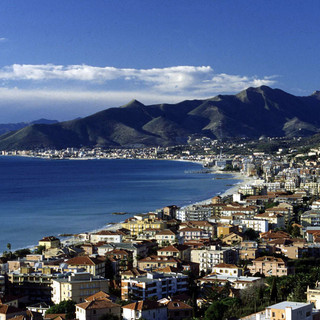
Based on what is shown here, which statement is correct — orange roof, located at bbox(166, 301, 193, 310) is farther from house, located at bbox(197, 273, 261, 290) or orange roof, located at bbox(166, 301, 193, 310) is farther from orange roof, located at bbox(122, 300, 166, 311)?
house, located at bbox(197, 273, 261, 290)

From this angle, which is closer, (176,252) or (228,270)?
(228,270)

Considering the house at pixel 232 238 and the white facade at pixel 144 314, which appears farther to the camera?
the house at pixel 232 238

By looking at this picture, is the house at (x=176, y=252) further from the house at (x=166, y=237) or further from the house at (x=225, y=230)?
the house at (x=225, y=230)

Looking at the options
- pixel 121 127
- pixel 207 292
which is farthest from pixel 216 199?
pixel 121 127

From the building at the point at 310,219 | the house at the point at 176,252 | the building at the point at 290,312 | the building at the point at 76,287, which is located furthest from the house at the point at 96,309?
the building at the point at 310,219

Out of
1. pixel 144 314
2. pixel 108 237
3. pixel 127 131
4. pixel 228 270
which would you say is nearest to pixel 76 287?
pixel 144 314

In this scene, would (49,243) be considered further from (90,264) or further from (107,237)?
(90,264)
